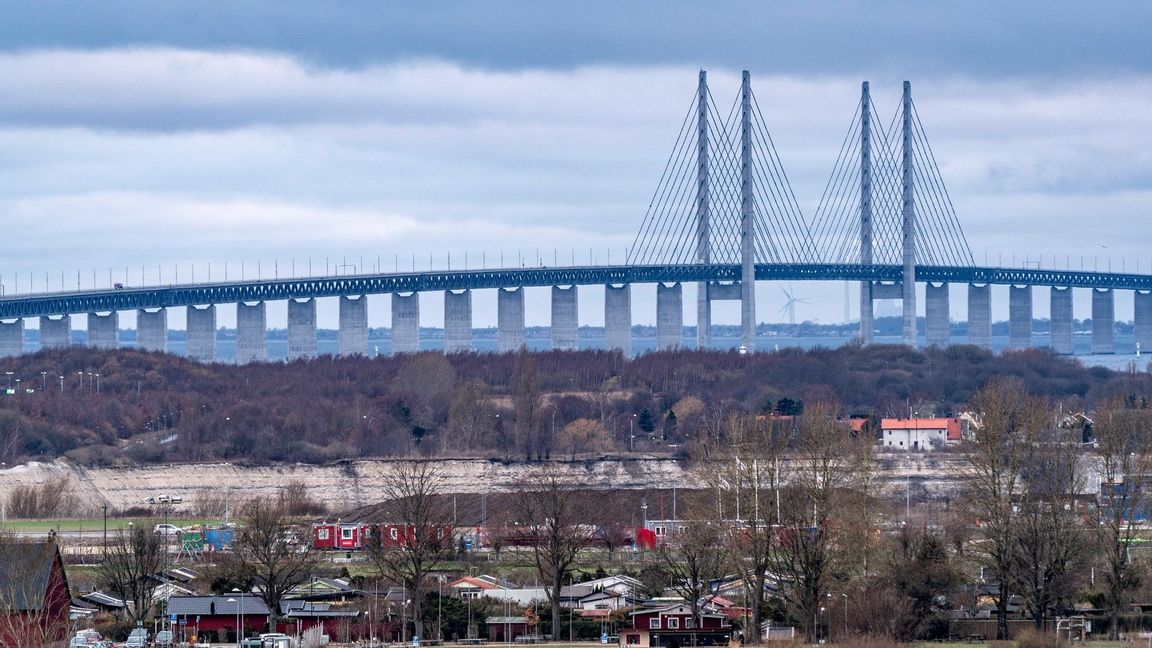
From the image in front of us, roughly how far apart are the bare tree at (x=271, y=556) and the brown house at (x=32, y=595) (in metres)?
3.49

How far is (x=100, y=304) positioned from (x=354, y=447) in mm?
27280

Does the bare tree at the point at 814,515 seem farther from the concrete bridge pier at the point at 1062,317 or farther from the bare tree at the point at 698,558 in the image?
the concrete bridge pier at the point at 1062,317

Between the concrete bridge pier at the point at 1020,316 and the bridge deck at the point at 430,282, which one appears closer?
the bridge deck at the point at 430,282

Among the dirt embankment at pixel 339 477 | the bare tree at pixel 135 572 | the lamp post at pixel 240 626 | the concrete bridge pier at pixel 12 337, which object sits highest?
the concrete bridge pier at pixel 12 337

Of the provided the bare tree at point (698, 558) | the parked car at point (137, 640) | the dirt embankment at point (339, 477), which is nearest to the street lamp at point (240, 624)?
the parked car at point (137, 640)

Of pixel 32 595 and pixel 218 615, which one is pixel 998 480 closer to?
pixel 218 615

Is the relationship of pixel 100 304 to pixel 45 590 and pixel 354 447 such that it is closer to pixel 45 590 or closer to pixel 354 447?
pixel 354 447

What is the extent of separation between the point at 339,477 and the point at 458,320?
34.2m

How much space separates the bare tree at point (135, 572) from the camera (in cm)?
3441

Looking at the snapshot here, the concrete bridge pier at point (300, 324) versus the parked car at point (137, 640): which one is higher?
the concrete bridge pier at point (300, 324)

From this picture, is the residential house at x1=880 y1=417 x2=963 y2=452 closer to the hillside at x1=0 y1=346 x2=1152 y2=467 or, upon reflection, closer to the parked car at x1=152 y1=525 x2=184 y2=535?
the hillside at x1=0 y1=346 x2=1152 y2=467

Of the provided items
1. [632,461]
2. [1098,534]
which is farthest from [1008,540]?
[632,461]

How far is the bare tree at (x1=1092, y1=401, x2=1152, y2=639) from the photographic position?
3403 centimetres

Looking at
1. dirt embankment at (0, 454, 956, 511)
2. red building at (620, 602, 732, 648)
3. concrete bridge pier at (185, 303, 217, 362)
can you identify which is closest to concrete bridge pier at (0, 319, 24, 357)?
concrete bridge pier at (185, 303, 217, 362)
